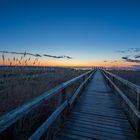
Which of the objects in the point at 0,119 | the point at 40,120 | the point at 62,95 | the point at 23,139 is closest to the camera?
the point at 0,119

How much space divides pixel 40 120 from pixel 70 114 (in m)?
0.98

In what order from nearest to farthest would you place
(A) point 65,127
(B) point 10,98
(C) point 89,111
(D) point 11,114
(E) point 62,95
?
(D) point 11,114
(A) point 65,127
(E) point 62,95
(C) point 89,111
(B) point 10,98

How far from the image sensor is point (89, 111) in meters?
5.10

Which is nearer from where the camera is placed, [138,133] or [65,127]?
[138,133]

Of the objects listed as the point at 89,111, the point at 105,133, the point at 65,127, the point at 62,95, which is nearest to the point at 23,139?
the point at 65,127

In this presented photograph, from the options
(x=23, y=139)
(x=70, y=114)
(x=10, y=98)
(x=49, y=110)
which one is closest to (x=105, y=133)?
(x=70, y=114)

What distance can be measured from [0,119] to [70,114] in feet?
11.0

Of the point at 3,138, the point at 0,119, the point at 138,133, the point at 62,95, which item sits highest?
the point at 0,119

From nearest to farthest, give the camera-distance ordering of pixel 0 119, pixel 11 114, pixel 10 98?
pixel 0 119 → pixel 11 114 → pixel 10 98

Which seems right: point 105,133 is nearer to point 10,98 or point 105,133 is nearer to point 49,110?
point 49,110

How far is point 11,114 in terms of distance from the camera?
65.4 inches

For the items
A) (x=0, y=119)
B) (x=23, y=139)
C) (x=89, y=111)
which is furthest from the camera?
(x=89, y=111)

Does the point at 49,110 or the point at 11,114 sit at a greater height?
the point at 11,114

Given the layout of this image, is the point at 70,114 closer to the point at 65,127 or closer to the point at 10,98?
the point at 65,127
